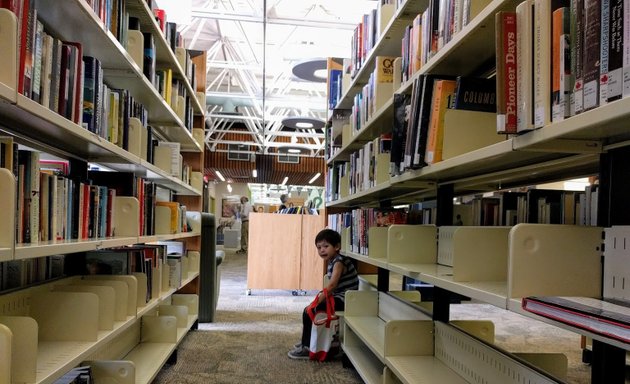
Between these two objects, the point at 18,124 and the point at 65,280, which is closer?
the point at 18,124

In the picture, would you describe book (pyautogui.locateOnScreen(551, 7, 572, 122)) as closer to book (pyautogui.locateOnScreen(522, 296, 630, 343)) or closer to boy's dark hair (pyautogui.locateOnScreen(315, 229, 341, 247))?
book (pyautogui.locateOnScreen(522, 296, 630, 343))

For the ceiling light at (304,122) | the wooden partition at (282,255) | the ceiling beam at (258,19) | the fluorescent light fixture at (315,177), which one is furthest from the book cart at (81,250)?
the fluorescent light fixture at (315,177)

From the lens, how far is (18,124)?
157 centimetres

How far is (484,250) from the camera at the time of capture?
1521 millimetres

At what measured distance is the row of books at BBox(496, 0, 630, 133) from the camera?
859mm

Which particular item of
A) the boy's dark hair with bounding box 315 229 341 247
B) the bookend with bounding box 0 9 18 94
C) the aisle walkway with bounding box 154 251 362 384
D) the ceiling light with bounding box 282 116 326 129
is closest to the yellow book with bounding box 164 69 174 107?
the boy's dark hair with bounding box 315 229 341 247

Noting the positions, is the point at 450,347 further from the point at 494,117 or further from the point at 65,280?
the point at 65,280

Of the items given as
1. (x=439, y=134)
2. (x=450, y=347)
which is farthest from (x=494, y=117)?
(x=450, y=347)

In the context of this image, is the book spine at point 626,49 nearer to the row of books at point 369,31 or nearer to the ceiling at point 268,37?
the row of books at point 369,31

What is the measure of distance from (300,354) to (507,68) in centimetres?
282

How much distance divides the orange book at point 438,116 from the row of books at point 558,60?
557 millimetres

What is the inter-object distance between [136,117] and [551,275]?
2.07 meters

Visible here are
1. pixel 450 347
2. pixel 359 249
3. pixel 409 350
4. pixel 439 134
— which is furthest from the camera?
pixel 359 249

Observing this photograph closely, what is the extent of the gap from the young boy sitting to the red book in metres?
2.40
